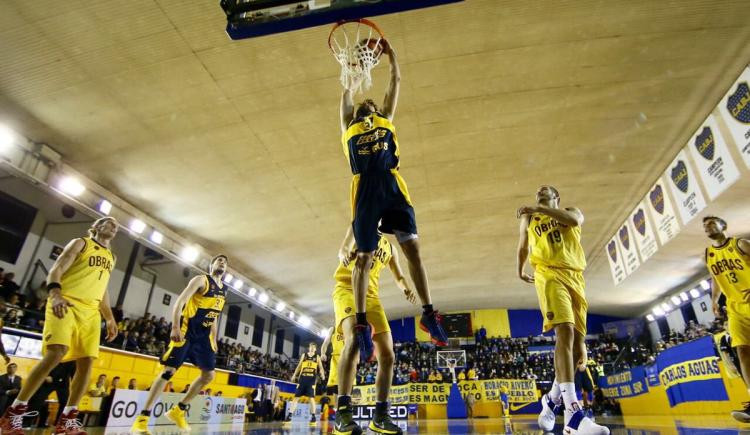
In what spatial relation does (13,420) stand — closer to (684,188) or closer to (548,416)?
(548,416)

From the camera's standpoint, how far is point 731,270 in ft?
14.3

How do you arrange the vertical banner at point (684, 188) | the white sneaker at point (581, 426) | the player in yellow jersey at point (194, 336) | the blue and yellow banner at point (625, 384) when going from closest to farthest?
1. the white sneaker at point (581, 426)
2. the player in yellow jersey at point (194, 336)
3. the vertical banner at point (684, 188)
4. the blue and yellow banner at point (625, 384)

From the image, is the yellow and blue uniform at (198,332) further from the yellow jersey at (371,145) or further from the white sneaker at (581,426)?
the white sneaker at (581,426)

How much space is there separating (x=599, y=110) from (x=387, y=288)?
44.4 ft

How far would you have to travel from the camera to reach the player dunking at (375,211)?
2824 mm

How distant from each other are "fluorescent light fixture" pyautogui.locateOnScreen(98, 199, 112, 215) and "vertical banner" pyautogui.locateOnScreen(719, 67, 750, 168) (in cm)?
1374

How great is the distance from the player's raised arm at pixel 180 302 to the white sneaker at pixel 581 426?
4.31m

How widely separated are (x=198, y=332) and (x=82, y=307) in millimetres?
1837

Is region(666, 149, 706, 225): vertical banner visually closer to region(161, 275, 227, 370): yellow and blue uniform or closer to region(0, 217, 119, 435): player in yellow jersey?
region(161, 275, 227, 370): yellow and blue uniform

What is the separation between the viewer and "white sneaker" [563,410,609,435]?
2506mm

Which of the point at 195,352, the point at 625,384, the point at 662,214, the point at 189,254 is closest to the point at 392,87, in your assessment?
the point at 195,352

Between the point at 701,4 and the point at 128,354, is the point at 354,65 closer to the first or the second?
the point at 701,4

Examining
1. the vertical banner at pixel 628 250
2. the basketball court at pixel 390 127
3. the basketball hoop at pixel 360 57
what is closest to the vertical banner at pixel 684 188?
the basketball court at pixel 390 127

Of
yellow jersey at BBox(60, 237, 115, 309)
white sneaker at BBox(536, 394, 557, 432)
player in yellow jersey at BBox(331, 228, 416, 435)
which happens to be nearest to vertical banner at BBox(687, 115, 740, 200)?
white sneaker at BBox(536, 394, 557, 432)
